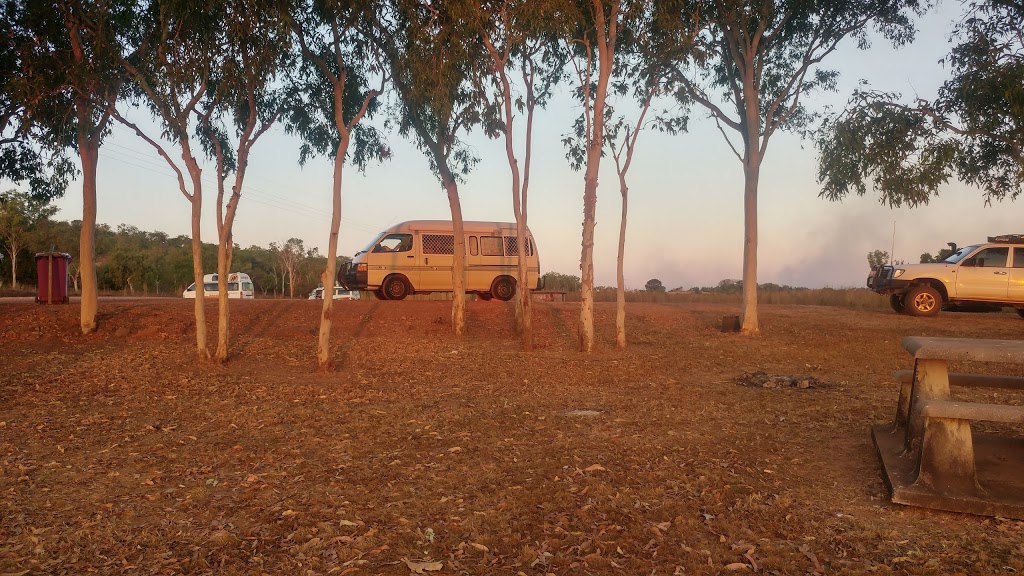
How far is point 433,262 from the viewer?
22.0m

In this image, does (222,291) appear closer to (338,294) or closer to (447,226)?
(447,226)

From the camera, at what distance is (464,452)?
271 inches

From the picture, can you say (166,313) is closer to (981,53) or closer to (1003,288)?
(981,53)

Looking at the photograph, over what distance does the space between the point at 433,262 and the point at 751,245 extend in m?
8.61

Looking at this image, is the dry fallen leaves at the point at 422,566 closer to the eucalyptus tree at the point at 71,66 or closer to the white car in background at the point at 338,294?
the eucalyptus tree at the point at 71,66

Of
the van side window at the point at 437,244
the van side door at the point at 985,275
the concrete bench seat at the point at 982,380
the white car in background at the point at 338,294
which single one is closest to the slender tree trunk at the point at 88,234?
the van side window at the point at 437,244

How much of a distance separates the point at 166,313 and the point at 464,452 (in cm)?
1312

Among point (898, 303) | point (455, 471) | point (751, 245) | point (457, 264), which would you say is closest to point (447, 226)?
point (457, 264)

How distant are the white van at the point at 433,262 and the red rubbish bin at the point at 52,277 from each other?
6669mm

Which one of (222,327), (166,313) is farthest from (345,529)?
(166,313)

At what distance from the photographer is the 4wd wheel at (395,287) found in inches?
854

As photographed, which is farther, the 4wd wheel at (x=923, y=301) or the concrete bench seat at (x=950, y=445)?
the 4wd wheel at (x=923, y=301)

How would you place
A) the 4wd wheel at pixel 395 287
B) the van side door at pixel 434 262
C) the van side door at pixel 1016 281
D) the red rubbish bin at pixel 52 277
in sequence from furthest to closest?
the van side door at pixel 434 262
the 4wd wheel at pixel 395 287
the van side door at pixel 1016 281
the red rubbish bin at pixel 52 277

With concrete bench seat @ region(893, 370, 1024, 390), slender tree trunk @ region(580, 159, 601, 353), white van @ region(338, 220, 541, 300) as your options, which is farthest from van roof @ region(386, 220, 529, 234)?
concrete bench seat @ region(893, 370, 1024, 390)
